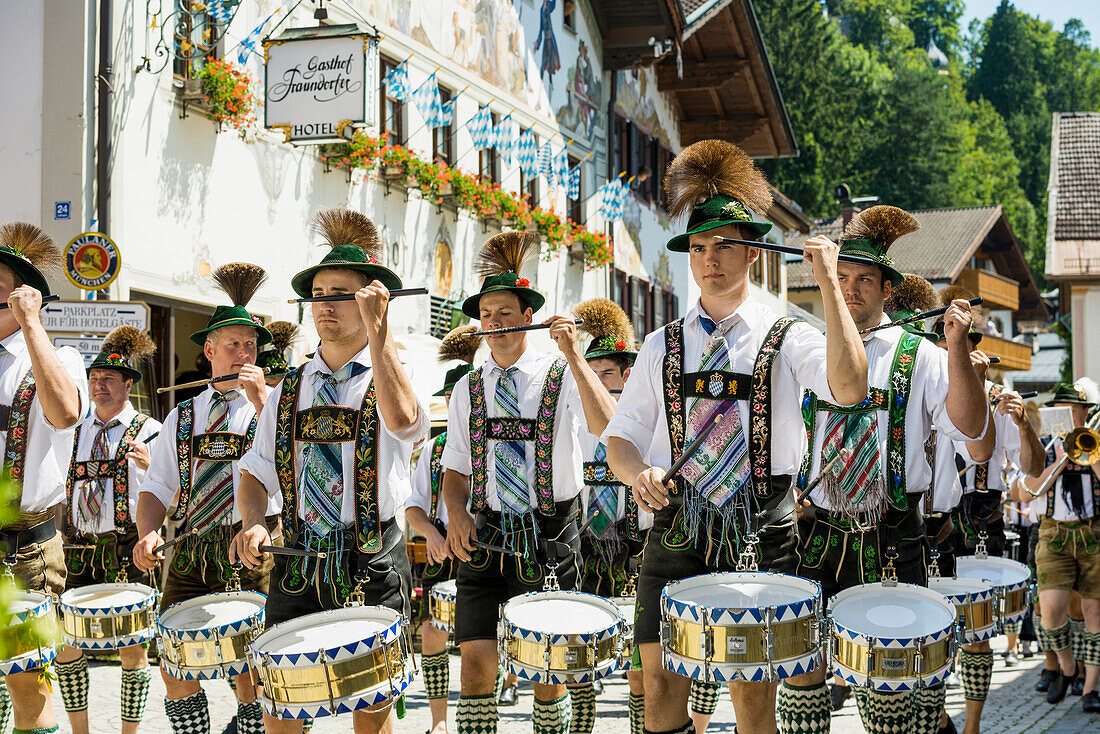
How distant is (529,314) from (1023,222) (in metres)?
72.6

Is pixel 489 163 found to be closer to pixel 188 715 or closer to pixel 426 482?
pixel 426 482

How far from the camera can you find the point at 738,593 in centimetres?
457

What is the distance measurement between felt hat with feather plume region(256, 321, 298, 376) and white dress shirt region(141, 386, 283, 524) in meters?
0.79

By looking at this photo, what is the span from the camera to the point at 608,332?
29.3ft

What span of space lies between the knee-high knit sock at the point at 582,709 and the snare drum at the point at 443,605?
1427 mm

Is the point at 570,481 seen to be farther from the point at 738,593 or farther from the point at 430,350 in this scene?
the point at 430,350

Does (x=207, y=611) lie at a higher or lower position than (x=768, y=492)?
lower

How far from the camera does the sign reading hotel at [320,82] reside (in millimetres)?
13805

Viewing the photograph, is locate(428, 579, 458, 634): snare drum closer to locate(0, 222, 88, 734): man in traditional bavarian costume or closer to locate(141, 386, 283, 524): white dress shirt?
locate(141, 386, 283, 524): white dress shirt

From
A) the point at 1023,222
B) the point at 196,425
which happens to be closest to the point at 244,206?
the point at 196,425

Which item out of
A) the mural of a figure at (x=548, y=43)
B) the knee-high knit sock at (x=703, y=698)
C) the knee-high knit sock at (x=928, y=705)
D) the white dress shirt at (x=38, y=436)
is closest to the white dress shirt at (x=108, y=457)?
the white dress shirt at (x=38, y=436)

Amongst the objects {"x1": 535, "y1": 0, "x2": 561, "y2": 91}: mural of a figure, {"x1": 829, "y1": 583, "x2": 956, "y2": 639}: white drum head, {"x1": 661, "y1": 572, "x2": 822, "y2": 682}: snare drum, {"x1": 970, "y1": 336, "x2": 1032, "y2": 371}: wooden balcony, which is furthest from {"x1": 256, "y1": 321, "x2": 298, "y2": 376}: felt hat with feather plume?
{"x1": 970, "y1": 336, "x2": 1032, "y2": 371}: wooden balcony

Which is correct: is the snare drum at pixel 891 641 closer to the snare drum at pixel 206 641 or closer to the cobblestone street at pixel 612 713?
the snare drum at pixel 206 641

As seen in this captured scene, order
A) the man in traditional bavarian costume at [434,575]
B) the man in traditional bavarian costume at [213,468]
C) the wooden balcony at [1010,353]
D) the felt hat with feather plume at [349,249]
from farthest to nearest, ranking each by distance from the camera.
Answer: the wooden balcony at [1010,353], the man in traditional bavarian costume at [434,575], the man in traditional bavarian costume at [213,468], the felt hat with feather plume at [349,249]
